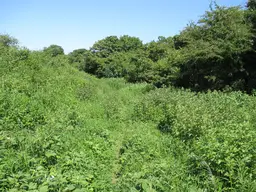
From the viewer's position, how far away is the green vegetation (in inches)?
142

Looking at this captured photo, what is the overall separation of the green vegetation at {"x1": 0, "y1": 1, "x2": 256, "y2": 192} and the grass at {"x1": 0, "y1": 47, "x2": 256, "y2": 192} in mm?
18

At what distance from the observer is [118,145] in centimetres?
623

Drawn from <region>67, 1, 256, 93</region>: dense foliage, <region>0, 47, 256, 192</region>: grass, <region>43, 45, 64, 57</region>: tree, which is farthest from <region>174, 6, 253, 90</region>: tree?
<region>43, 45, 64, 57</region>: tree

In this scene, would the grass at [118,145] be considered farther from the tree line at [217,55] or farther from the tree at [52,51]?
the tree at [52,51]

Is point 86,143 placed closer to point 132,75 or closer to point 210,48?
point 210,48

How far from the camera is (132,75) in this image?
76.0 ft

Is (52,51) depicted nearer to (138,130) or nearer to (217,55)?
(217,55)

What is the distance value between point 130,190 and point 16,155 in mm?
2097

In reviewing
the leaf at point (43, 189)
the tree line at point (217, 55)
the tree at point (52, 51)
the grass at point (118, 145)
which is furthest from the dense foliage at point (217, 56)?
the leaf at point (43, 189)

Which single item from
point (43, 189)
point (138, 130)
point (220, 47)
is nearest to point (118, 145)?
point (138, 130)

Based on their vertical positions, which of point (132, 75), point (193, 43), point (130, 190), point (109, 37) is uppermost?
point (109, 37)

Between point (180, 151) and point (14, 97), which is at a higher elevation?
point (14, 97)

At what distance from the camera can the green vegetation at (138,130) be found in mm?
3617

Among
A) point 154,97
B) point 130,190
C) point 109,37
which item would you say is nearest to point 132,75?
point 154,97
